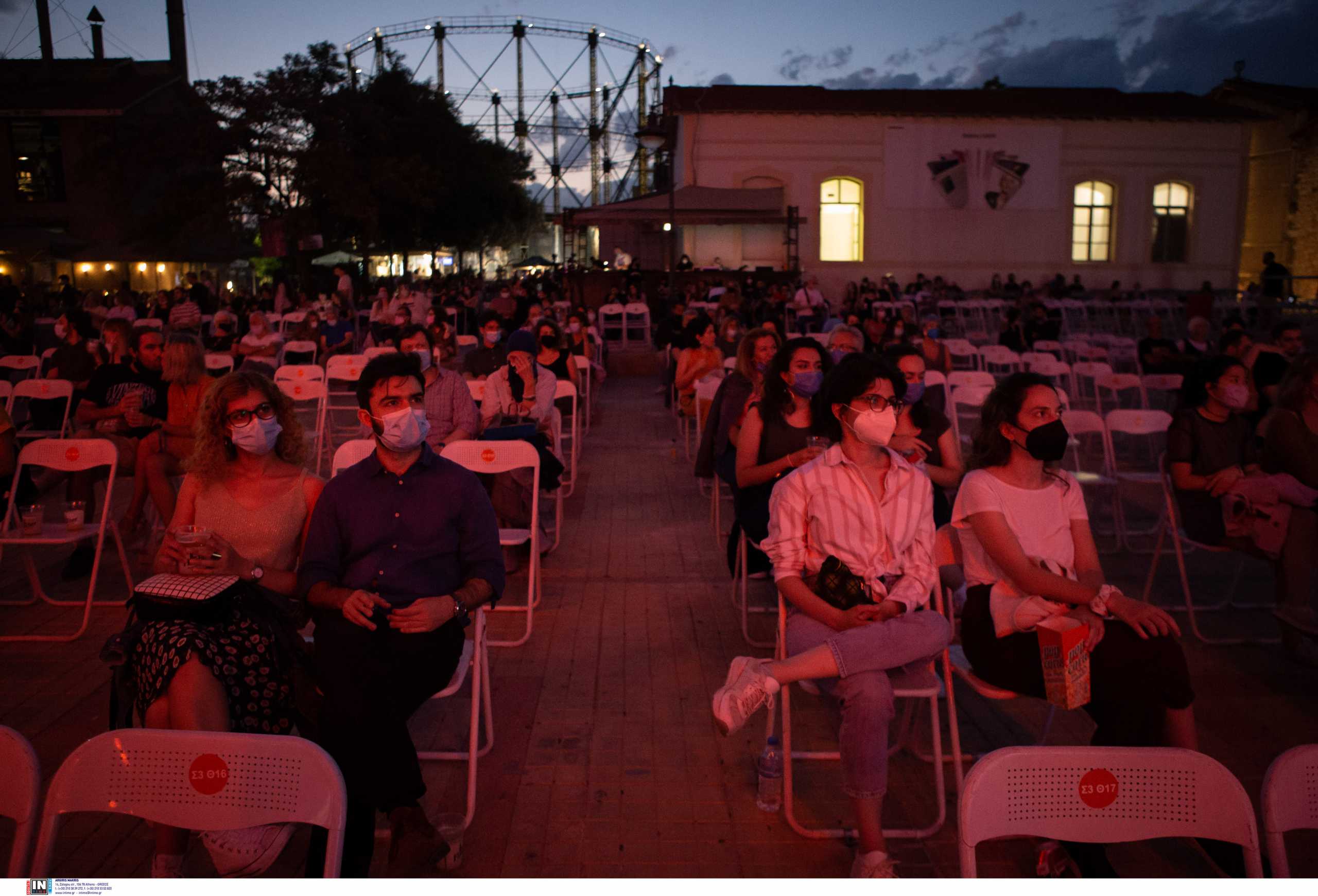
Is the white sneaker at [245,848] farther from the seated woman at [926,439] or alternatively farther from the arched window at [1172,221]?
the arched window at [1172,221]

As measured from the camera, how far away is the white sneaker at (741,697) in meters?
2.57

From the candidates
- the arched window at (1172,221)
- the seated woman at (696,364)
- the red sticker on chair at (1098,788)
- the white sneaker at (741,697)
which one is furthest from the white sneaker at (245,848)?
the arched window at (1172,221)

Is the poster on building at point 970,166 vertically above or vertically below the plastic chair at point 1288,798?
above

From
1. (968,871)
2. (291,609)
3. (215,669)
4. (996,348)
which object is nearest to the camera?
(968,871)

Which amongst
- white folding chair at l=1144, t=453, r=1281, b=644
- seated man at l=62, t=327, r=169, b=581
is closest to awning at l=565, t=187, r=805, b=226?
seated man at l=62, t=327, r=169, b=581

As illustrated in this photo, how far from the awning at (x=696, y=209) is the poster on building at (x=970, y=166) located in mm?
7978

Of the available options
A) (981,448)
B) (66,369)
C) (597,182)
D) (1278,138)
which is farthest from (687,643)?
(597,182)

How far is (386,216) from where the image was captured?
27016 mm

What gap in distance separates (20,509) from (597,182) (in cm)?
4890

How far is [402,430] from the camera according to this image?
2.88 metres

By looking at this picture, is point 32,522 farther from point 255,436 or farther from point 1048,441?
point 1048,441

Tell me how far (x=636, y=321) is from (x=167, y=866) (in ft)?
Answer: 49.7

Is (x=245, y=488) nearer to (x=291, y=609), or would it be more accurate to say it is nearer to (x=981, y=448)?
(x=291, y=609)

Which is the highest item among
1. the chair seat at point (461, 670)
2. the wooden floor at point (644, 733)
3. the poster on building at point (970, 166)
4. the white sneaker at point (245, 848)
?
the poster on building at point (970, 166)
